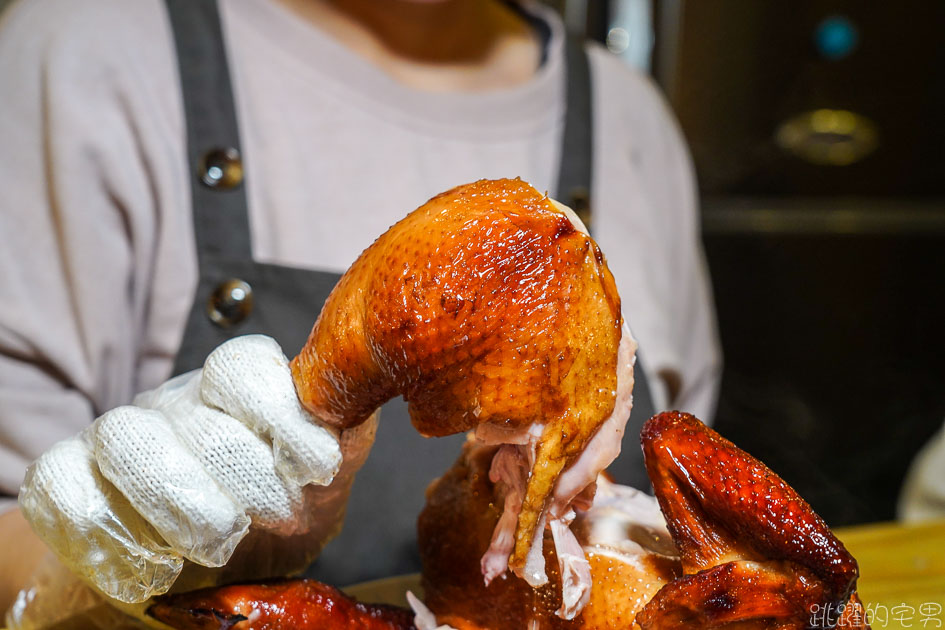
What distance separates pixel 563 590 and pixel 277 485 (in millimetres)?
187

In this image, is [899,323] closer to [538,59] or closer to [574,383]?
[538,59]

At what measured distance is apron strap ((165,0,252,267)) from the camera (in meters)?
0.95

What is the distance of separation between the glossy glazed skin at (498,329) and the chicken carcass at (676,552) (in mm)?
89

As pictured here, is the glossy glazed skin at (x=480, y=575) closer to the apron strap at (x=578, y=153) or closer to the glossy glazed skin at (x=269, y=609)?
the glossy glazed skin at (x=269, y=609)

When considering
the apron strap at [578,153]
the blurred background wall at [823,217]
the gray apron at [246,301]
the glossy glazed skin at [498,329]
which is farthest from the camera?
the blurred background wall at [823,217]

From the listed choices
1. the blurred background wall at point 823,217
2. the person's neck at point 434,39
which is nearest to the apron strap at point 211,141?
the person's neck at point 434,39

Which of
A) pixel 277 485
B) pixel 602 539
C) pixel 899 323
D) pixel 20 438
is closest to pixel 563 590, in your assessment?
pixel 602 539

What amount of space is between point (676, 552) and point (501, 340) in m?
0.22

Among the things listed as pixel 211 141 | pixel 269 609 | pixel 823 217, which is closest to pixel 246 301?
pixel 211 141

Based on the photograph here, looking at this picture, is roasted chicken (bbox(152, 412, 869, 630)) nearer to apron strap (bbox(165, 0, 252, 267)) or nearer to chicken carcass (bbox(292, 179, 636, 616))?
chicken carcass (bbox(292, 179, 636, 616))

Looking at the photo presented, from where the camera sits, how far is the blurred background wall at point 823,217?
215cm

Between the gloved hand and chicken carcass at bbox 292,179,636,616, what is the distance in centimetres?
3

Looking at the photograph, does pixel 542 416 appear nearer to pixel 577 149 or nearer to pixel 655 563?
pixel 655 563

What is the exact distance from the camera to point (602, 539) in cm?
60
